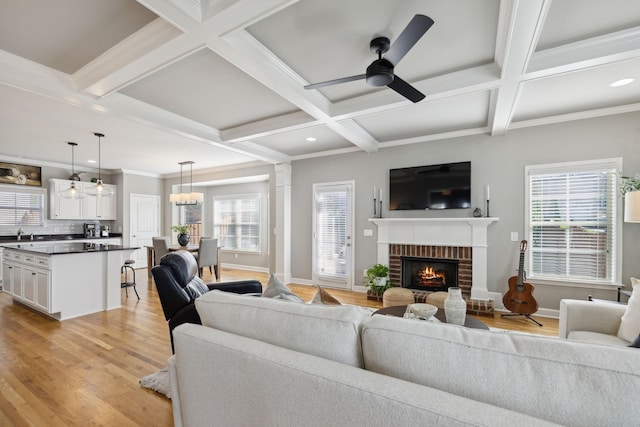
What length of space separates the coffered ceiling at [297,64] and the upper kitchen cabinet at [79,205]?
9.18 ft

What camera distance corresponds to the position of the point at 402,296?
13.4ft

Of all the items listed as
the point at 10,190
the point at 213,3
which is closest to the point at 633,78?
the point at 213,3

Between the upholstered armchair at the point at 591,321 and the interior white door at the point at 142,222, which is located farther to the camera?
the interior white door at the point at 142,222

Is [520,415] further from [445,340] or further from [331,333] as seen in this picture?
[331,333]

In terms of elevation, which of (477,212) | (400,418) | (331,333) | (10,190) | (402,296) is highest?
(10,190)

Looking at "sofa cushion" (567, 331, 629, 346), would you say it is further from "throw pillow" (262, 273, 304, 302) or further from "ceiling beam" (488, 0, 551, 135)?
"ceiling beam" (488, 0, 551, 135)

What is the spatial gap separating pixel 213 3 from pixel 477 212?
3.98 metres

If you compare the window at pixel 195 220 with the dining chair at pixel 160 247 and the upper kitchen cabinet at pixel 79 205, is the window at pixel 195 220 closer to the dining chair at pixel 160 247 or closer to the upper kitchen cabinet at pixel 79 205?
the upper kitchen cabinet at pixel 79 205

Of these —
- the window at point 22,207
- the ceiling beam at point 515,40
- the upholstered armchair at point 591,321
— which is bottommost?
the upholstered armchair at point 591,321

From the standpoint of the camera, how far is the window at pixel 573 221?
3.56 meters

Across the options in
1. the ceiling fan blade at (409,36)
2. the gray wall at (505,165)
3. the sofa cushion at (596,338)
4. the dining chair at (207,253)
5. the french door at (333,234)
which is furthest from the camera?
the dining chair at (207,253)

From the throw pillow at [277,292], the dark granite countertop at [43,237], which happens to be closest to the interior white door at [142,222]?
the dark granite countertop at [43,237]

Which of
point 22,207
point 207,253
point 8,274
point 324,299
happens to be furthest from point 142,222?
point 324,299

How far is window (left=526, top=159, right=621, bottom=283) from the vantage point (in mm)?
3564
